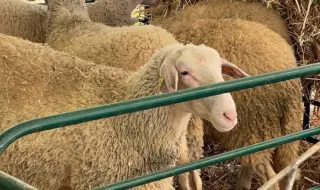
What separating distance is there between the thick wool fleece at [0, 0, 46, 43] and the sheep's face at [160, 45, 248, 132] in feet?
9.69

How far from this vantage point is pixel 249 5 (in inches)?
173

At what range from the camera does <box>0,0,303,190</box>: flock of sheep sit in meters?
2.47

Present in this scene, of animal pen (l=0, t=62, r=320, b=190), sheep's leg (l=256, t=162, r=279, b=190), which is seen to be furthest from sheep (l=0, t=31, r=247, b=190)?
sheep's leg (l=256, t=162, r=279, b=190)

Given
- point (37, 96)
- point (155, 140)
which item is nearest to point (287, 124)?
point (155, 140)

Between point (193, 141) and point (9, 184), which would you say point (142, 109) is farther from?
point (193, 141)

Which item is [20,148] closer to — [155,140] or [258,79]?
[155,140]

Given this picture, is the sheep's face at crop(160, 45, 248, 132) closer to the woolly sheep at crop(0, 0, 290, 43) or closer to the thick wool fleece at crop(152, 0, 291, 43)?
the thick wool fleece at crop(152, 0, 291, 43)

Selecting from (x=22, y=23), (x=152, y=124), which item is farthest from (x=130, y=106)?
(x=22, y=23)

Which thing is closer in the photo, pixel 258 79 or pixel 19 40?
pixel 258 79

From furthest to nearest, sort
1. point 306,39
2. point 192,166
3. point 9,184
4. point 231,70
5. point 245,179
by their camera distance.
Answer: point 245,179, point 306,39, point 231,70, point 192,166, point 9,184

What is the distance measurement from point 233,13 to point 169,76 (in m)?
2.22

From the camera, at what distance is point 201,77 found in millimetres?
2291

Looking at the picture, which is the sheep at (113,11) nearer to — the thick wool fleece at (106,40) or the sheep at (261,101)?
the thick wool fleece at (106,40)

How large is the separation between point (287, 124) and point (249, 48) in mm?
615
